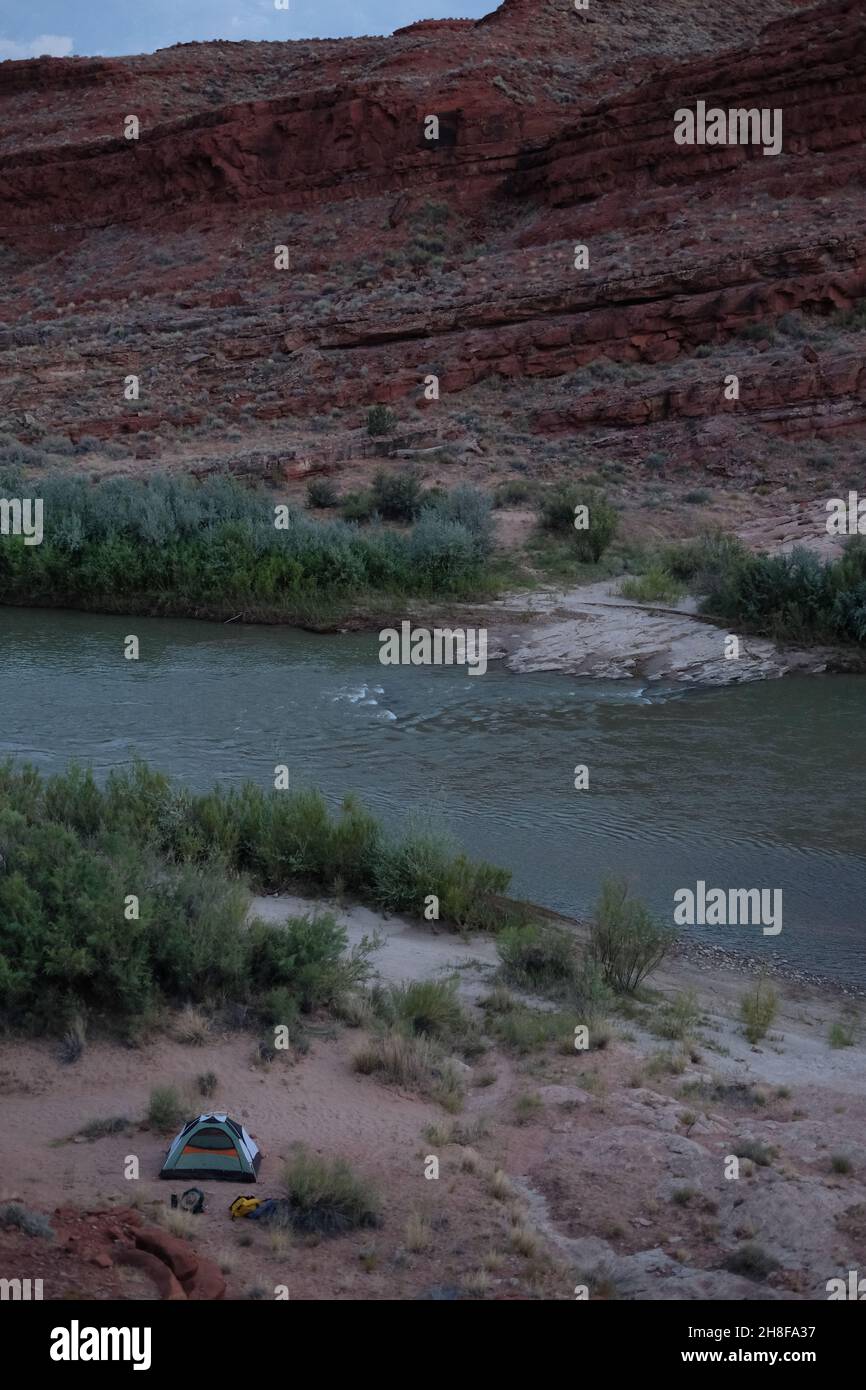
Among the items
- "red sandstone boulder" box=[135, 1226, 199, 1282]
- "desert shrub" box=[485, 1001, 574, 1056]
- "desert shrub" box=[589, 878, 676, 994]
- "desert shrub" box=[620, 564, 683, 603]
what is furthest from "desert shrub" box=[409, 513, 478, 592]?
"red sandstone boulder" box=[135, 1226, 199, 1282]

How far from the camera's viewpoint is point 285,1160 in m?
4.66

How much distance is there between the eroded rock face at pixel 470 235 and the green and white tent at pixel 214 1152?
19.9 m

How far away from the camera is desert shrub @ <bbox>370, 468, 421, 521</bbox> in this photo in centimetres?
2080

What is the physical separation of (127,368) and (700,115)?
15.3 m

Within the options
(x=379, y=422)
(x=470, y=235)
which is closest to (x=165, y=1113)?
(x=379, y=422)

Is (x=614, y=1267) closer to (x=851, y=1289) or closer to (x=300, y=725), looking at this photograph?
(x=851, y=1289)

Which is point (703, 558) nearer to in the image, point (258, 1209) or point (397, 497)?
point (397, 497)

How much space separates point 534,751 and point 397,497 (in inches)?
402

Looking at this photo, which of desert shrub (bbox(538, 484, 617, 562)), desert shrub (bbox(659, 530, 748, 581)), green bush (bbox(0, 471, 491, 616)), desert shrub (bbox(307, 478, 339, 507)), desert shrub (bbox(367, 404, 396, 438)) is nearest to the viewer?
desert shrub (bbox(659, 530, 748, 581))

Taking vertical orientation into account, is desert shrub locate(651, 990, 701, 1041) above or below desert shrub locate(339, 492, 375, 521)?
below

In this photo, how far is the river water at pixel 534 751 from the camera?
8664 millimetres

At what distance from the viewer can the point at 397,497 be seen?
21016 millimetres

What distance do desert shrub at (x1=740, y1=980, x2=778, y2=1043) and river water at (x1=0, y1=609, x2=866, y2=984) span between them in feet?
2.67

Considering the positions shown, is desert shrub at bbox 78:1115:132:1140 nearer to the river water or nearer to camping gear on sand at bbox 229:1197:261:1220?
camping gear on sand at bbox 229:1197:261:1220
